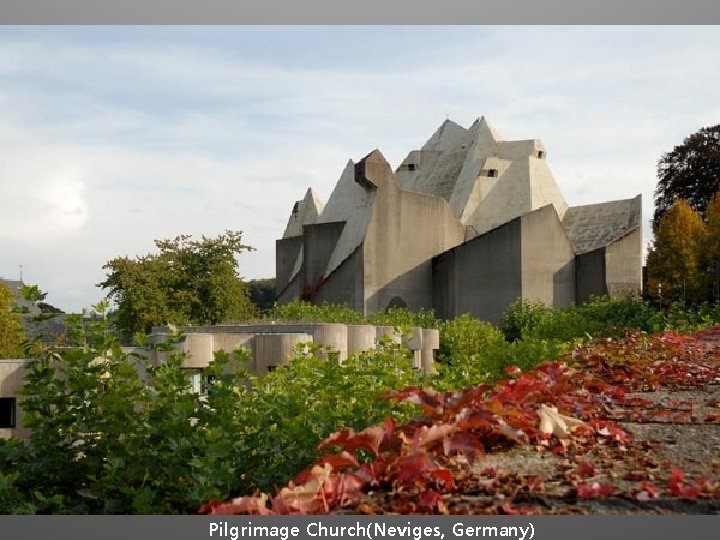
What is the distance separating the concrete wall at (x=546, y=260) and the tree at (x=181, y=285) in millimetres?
9456

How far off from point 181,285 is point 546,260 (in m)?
12.2

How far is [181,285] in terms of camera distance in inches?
1241

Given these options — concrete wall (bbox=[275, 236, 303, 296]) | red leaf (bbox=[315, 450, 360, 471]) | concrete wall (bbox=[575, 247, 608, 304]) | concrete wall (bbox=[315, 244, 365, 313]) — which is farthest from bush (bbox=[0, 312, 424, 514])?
concrete wall (bbox=[275, 236, 303, 296])

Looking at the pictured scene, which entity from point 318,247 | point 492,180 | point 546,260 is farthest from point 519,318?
point 318,247

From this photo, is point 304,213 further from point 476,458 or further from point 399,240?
point 476,458

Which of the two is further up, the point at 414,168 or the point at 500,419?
the point at 414,168

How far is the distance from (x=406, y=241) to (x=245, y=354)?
24.3 meters

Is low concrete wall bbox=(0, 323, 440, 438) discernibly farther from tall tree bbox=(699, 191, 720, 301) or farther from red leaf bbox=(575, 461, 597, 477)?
tall tree bbox=(699, 191, 720, 301)

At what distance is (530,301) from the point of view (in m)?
29.0

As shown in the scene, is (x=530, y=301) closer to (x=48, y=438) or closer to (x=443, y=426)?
(x=48, y=438)

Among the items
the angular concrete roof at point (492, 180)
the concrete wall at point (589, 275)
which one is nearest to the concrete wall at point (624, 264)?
the concrete wall at point (589, 275)

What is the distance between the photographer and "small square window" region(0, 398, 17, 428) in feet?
37.2

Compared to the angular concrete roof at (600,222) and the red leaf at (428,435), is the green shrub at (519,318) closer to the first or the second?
the angular concrete roof at (600,222)

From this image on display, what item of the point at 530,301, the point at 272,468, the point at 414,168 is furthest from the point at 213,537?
the point at 414,168
